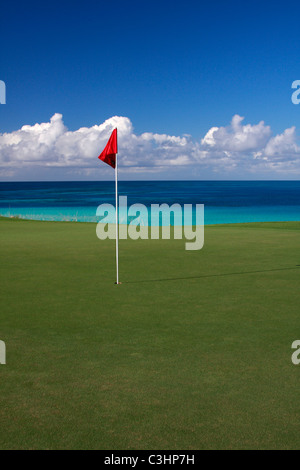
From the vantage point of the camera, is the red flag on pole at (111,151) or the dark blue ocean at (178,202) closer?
the red flag on pole at (111,151)

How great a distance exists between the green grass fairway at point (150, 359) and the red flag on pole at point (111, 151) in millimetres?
2668

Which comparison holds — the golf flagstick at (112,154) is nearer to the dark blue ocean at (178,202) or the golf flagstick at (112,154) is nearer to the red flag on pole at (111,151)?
the red flag on pole at (111,151)

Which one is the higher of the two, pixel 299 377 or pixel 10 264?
pixel 10 264

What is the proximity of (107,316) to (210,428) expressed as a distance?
355 cm

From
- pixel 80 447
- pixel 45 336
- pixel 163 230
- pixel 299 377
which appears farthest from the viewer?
pixel 163 230

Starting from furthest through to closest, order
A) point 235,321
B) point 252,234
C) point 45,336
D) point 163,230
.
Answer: point 163,230 → point 252,234 → point 235,321 → point 45,336

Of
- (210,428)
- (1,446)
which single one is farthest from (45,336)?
(210,428)

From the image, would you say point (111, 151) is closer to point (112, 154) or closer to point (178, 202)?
point (112, 154)

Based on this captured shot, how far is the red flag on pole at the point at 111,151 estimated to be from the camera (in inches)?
383

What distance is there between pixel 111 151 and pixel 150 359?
18.7 feet

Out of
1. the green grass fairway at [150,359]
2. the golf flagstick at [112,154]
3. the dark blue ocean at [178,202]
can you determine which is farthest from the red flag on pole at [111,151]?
the dark blue ocean at [178,202]

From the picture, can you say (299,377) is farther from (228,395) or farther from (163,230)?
(163,230)

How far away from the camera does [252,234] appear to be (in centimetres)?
1995

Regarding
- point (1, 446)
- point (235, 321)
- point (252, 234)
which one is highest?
point (252, 234)
